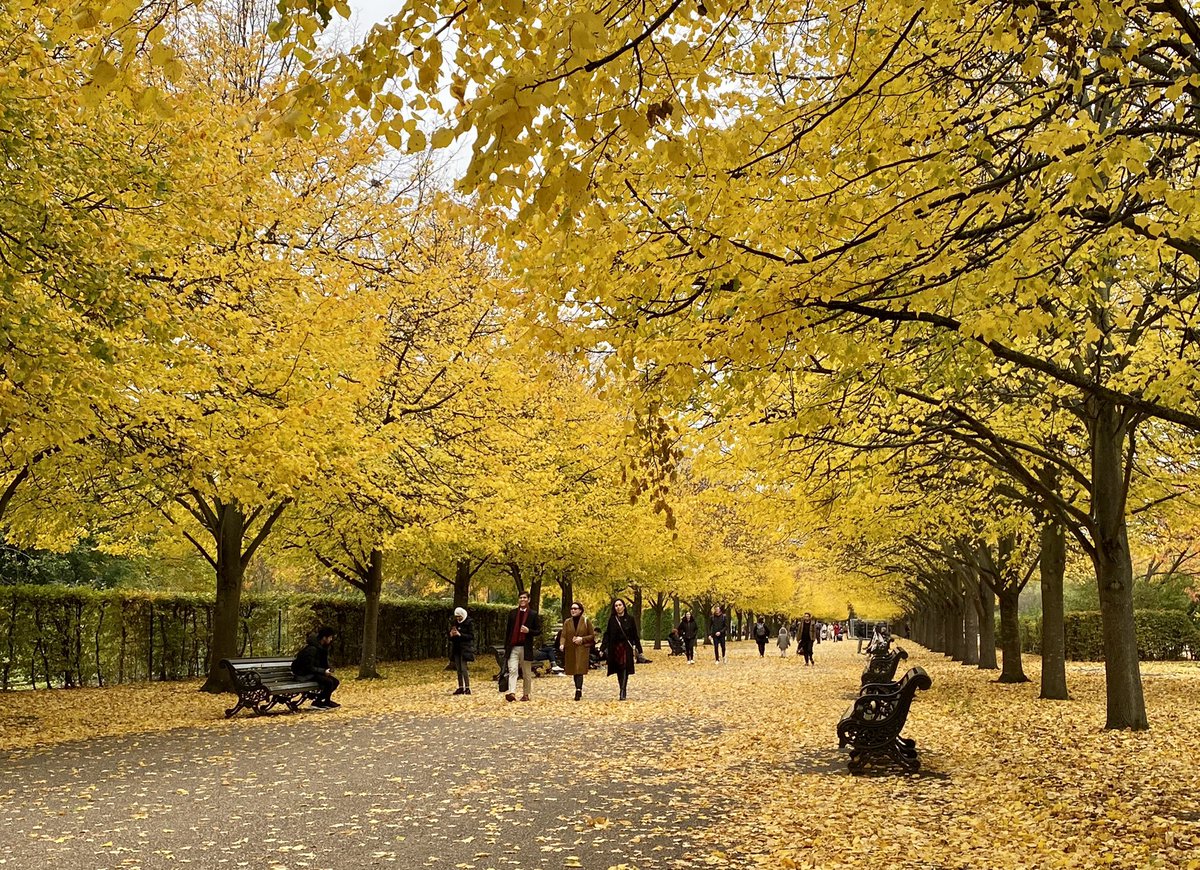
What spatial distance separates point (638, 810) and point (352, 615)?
68.6ft

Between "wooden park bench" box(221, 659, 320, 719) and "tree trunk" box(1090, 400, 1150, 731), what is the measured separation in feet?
37.1

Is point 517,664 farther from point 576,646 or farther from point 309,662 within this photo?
point 309,662

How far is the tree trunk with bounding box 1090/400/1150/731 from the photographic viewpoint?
10.6 meters

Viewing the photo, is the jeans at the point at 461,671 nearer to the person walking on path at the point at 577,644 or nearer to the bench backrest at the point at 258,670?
the person walking on path at the point at 577,644

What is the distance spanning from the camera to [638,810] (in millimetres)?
7160

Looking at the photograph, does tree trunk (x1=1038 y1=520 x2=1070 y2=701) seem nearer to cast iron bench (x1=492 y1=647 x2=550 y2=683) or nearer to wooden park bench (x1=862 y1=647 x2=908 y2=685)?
wooden park bench (x1=862 y1=647 x2=908 y2=685)

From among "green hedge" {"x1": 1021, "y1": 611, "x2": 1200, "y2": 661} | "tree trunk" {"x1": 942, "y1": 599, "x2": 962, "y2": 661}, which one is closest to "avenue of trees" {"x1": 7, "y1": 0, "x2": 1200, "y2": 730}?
"tree trunk" {"x1": 942, "y1": 599, "x2": 962, "y2": 661}

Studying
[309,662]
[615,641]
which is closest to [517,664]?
[615,641]

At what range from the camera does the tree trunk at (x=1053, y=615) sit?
1562 cm

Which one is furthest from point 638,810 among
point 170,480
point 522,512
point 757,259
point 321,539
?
point 321,539

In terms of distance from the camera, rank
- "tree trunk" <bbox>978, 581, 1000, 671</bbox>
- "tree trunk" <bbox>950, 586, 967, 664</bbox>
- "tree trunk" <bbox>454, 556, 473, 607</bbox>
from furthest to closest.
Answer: "tree trunk" <bbox>950, 586, 967, 664</bbox>
"tree trunk" <bbox>454, 556, 473, 607</bbox>
"tree trunk" <bbox>978, 581, 1000, 671</bbox>

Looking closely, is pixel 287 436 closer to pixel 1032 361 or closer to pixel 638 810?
pixel 638 810

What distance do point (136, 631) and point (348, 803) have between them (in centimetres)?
1521

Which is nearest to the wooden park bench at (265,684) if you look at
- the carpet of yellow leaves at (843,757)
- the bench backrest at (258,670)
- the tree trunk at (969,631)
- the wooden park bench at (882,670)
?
the bench backrest at (258,670)
